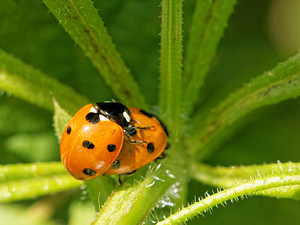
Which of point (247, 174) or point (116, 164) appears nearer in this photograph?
point (116, 164)

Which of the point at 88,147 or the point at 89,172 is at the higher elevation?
the point at 88,147

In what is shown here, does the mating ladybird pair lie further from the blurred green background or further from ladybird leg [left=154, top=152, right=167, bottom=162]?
the blurred green background

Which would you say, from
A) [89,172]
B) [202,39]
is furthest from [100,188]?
[202,39]

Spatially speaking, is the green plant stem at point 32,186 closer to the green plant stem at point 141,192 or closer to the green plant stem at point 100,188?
the green plant stem at point 100,188

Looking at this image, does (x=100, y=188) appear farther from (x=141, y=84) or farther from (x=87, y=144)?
(x=141, y=84)

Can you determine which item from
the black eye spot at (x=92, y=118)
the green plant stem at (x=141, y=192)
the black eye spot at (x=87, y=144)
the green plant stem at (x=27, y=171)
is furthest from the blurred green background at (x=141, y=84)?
the black eye spot at (x=87, y=144)

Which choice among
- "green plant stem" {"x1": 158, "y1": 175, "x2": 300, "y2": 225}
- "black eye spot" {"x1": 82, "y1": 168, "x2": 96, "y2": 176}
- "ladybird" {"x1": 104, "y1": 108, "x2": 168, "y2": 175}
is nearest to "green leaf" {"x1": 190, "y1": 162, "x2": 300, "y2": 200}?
"green plant stem" {"x1": 158, "y1": 175, "x2": 300, "y2": 225}
